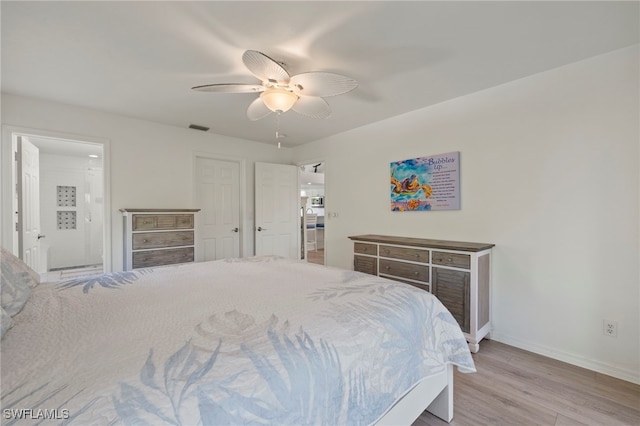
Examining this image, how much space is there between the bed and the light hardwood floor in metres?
0.31

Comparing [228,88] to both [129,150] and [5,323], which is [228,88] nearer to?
[5,323]

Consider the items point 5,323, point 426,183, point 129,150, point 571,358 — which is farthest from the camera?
point 129,150

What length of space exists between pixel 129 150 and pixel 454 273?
3937 millimetres

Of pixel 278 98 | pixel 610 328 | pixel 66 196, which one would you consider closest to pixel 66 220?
pixel 66 196

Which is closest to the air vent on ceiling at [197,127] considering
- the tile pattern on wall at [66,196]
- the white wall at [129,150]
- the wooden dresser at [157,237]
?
the white wall at [129,150]

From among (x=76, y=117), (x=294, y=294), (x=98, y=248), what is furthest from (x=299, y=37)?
(x=98, y=248)

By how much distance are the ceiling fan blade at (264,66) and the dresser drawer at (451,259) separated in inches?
79.9

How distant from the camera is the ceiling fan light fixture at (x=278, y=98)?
206 centimetres

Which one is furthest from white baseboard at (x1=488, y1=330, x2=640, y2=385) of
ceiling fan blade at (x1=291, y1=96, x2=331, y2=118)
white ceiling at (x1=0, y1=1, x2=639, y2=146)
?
ceiling fan blade at (x1=291, y1=96, x2=331, y2=118)

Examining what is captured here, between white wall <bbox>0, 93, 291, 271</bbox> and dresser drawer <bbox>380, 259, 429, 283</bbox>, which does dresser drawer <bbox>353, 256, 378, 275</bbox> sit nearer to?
dresser drawer <bbox>380, 259, 429, 283</bbox>

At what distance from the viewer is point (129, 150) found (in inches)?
133

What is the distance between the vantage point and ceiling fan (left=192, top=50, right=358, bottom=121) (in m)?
1.74

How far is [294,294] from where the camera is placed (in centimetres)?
147

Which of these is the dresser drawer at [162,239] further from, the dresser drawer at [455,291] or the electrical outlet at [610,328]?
the electrical outlet at [610,328]
